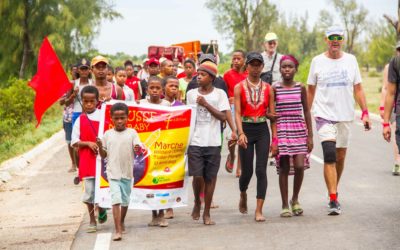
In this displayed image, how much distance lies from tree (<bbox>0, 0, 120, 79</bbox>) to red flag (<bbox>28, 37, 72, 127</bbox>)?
26.4 m

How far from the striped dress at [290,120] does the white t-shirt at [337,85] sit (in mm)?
441

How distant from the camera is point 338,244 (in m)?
7.12

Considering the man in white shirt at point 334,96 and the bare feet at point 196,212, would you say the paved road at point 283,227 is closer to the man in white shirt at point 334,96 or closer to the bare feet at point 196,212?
the bare feet at point 196,212

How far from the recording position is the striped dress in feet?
28.0

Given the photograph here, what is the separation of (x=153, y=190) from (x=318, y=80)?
2.22 meters

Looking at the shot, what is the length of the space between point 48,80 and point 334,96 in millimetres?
3151

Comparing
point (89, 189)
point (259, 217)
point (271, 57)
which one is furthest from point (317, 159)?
point (89, 189)

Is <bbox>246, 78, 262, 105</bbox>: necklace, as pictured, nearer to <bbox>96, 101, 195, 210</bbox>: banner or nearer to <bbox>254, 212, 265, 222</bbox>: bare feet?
<bbox>96, 101, 195, 210</bbox>: banner

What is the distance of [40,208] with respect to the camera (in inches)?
392

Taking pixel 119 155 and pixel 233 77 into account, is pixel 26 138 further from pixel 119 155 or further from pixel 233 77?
pixel 119 155

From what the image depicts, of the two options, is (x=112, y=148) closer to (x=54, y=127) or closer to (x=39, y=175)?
(x=39, y=175)

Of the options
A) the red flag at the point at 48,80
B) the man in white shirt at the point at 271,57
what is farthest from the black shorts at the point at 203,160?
the man in white shirt at the point at 271,57

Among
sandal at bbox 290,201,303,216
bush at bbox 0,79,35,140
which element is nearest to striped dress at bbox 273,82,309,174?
sandal at bbox 290,201,303,216

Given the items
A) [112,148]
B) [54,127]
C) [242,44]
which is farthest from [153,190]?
[242,44]
